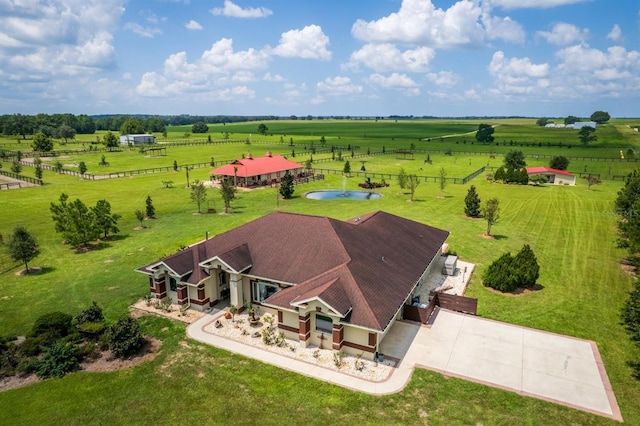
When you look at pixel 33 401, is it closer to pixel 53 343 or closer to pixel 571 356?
pixel 53 343

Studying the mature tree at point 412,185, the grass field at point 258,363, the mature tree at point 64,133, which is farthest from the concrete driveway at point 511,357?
the mature tree at point 64,133

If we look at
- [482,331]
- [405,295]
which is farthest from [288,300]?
[482,331]

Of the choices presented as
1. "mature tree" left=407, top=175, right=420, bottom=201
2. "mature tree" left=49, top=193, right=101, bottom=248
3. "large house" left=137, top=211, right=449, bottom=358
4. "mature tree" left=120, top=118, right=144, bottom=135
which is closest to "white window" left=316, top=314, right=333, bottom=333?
"large house" left=137, top=211, right=449, bottom=358

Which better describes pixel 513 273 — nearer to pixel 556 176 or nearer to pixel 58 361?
pixel 58 361

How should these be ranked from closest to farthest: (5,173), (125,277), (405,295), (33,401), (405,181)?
(33,401)
(405,295)
(125,277)
(405,181)
(5,173)

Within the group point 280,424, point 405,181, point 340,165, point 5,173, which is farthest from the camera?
point 340,165

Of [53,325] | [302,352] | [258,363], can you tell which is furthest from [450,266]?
[53,325]

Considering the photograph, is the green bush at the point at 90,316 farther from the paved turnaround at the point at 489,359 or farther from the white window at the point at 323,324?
the white window at the point at 323,324

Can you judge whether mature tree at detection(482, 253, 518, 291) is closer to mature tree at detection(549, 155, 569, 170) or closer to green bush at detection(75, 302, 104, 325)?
green bush at detection(75, 302, 104, 325)
